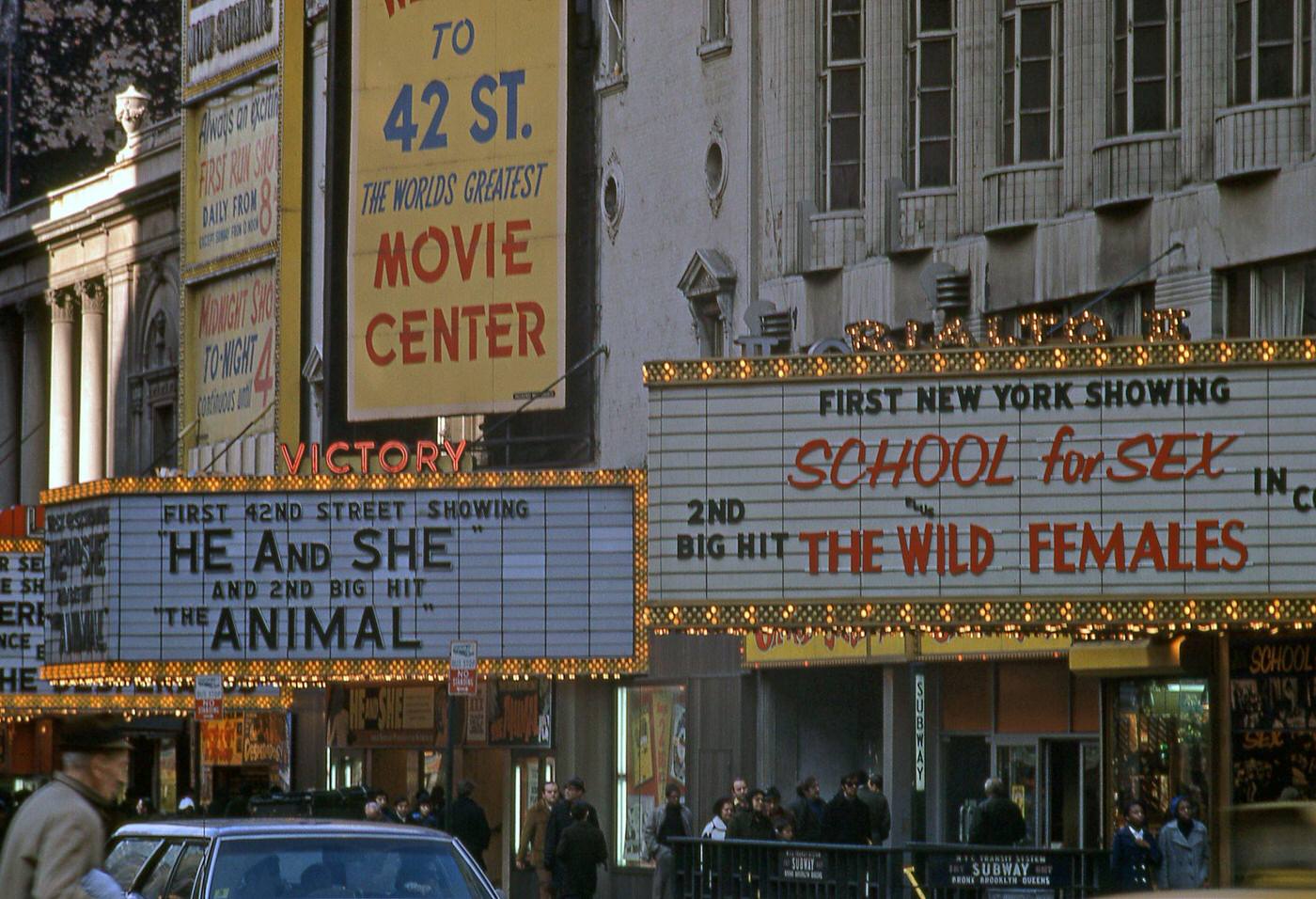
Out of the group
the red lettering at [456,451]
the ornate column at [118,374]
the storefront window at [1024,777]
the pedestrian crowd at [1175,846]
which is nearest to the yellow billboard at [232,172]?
the ornate column at [118,374]

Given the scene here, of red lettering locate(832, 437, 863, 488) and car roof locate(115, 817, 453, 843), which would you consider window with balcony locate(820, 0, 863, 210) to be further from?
car roof locate(115, 817, 453, 843)

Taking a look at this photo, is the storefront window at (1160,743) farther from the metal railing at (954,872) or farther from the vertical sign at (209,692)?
the vertical sign at (209,692)

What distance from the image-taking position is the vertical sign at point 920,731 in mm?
31031

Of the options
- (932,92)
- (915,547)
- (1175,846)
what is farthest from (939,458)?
(932,92)

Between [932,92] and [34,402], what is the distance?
123ft

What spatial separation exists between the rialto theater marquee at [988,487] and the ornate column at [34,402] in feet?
135

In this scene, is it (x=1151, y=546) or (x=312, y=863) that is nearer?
(x=312, y=863)

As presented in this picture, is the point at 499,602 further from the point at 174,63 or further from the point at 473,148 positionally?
the point at 174,63

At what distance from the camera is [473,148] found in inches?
1614

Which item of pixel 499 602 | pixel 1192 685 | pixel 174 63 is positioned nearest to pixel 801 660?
pixel 499 602

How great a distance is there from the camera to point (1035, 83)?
28.7 metres

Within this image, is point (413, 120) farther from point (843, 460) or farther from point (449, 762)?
point (843, 460)

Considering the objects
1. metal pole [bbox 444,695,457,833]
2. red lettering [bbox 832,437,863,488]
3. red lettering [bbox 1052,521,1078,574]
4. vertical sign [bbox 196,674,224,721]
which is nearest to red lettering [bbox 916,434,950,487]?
red lettering [bbox 832,437,863,488]

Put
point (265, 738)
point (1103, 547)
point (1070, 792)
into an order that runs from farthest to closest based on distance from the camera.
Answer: point (265, 738) < point (1070, 792) < point (1103, 547)
